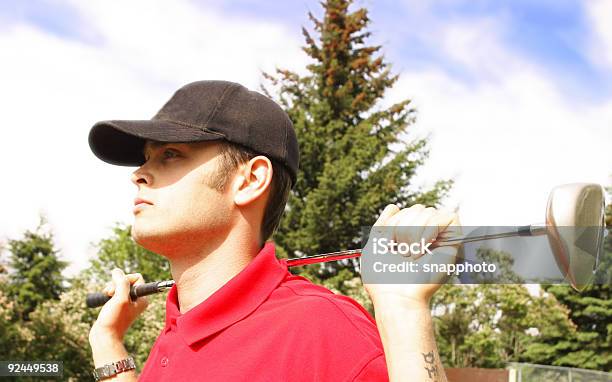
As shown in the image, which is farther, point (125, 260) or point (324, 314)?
point (125, 260)

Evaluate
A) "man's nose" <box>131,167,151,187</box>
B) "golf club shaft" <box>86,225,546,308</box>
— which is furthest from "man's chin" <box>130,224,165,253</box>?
"golf club shaft" <box>86,225,546,308</box>

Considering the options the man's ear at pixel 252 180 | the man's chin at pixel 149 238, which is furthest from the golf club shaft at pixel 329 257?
the man's chin at pixel 149 238

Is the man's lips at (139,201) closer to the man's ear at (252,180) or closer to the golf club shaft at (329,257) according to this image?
the man's ear at (252,180)

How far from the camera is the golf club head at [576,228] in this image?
66.7 inches

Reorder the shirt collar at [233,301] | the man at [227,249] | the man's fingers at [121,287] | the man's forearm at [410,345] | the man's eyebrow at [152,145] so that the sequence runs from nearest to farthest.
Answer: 1. the man's forearm at [410,345]
2. the man at [227,249]
3. the shirt collar at [233,301]
4. the man's eyebrow at [152,145]
5. the man's fingers at [121,287]

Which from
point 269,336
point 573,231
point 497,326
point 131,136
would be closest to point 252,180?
point 131,136

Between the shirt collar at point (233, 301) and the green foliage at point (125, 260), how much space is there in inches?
827

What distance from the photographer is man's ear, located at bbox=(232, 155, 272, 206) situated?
2.27 meters

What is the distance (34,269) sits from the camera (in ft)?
71.6

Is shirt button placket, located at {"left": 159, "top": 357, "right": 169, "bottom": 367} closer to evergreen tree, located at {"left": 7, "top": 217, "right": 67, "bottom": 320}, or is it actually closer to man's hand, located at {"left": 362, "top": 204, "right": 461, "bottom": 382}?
man's hand, located at {"left": 362, "top": 204, "right": 461, "bottom": 382}

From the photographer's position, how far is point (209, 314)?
2074mm

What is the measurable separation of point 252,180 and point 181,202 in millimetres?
237

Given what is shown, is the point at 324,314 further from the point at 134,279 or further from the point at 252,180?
the point at 134,279

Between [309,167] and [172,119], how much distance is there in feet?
68.7
